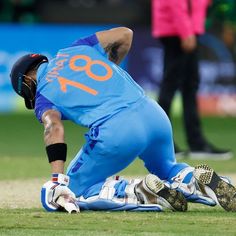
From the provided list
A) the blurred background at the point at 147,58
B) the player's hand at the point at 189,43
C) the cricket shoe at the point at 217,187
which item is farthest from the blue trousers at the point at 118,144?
the blurred background at the point at 147,58

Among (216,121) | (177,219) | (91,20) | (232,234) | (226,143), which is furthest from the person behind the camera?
(91,20)

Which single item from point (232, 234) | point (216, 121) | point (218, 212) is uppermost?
point (232, 234)

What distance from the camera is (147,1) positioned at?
20469 millimetres

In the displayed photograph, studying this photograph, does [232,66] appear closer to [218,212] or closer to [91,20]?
[91,20]

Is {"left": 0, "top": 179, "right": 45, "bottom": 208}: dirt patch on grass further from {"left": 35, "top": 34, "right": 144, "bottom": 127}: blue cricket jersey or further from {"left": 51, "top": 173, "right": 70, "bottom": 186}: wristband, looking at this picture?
{"left": 35, "top": 34, "right": 144, "bottom": 127}: blue cricket jersey

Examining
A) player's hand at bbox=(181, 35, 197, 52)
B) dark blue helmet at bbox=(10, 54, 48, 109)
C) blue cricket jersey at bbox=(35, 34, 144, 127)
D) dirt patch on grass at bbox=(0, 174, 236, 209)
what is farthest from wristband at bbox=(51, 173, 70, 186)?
player's hand at bbox=(181, 35, 197, 52)

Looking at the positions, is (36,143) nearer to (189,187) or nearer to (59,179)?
(189,187)

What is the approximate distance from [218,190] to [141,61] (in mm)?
10997

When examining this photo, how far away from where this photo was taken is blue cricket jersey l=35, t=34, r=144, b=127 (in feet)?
24.9

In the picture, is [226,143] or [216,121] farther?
[216,121]

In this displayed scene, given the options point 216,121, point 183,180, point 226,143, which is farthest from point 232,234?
point 216,121

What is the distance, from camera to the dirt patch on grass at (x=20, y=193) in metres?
8.12

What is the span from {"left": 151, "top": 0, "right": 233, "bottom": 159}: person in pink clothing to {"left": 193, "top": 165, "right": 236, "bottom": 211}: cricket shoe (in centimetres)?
446

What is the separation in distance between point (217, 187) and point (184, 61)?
16.1ft
